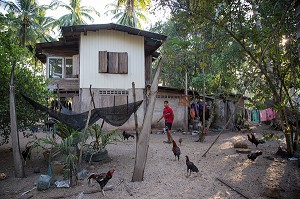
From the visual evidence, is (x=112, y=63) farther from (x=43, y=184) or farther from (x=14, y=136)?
(x=43, y=184)

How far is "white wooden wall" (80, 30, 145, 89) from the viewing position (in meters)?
10.3

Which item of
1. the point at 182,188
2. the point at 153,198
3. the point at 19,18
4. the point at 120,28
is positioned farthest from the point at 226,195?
the point at 19,18

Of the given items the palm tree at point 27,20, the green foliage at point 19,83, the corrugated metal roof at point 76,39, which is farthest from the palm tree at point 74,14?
the green foliage at point 19,83

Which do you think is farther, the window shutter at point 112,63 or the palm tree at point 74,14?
the palm tree at point 74,14

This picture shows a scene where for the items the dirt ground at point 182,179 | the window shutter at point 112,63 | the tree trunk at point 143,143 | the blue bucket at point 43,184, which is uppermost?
the window shutter at point 112,63

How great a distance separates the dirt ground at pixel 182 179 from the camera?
12.5 ft

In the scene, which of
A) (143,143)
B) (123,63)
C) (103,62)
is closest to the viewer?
(143,143)

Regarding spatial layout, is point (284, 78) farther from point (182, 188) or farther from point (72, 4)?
point (72, 4)

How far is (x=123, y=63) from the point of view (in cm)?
1062

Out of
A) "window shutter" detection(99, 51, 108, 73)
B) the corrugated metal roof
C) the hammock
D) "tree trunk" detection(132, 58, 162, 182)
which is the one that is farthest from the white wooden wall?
"tree trunk" detection(132, 58, 162, 182)

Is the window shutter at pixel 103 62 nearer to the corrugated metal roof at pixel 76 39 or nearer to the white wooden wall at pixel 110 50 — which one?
the white wooden wall at pixel 110 50

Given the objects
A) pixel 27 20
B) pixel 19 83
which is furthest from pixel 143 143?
pixel 27 20

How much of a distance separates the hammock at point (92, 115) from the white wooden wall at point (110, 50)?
17.2ft

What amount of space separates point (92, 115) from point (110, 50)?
634 centimetres
